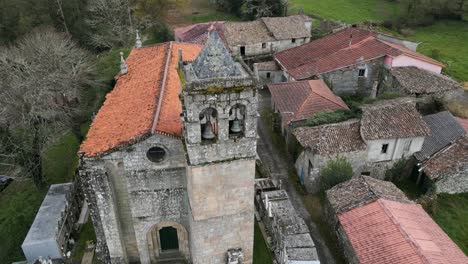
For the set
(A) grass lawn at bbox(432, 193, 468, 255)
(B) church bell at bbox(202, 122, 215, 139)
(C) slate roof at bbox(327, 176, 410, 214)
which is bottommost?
(A) grass lawn at bbox(432, 193, 468, 255)

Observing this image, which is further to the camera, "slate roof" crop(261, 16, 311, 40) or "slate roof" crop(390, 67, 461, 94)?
"slate roof" crop(261, 16, 311, 40)

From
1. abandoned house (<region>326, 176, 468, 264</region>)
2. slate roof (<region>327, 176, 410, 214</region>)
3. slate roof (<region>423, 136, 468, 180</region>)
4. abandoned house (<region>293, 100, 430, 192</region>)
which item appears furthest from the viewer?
abandoned house (<region>293, 100, 430, 192</region>)

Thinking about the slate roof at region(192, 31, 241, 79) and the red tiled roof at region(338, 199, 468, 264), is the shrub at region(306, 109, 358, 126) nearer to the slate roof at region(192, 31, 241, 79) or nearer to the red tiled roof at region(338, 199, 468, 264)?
the red tiled roof at region(338, 199, 468, 264)

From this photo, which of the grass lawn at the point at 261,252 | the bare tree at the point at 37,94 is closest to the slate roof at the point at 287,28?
the bare tree at the point at 37,94

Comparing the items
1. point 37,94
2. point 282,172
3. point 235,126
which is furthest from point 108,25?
point 235,126

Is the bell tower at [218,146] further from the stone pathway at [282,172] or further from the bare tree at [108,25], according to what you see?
the bare tree at [108,25]

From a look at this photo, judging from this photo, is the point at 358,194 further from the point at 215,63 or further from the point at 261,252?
the point at 215,63

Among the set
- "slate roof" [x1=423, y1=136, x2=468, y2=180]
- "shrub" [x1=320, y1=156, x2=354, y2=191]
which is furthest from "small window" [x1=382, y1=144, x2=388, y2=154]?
"shrub" [x1=320, y1=156, x2=354, y2=191]
